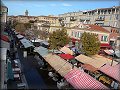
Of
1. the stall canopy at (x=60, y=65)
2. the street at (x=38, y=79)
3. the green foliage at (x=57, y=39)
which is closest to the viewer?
the street at (x=38, y=79)

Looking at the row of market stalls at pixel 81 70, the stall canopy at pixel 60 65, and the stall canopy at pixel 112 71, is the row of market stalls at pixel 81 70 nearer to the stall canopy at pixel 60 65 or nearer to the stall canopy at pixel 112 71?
the stall canopy at pixel 60 65

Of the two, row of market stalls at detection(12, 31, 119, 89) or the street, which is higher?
row of market stalls at detection(12, 31, 119, 89)

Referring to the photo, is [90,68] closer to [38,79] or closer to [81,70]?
[81,70]

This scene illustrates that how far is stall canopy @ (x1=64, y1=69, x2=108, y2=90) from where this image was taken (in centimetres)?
1554

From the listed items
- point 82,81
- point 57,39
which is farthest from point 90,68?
point 57,39

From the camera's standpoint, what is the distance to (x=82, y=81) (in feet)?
53.8

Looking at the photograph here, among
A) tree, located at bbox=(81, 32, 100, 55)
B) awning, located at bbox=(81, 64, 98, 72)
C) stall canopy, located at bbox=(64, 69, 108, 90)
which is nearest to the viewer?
stall canopy, located at bbox=(64, 69, 108, 90)

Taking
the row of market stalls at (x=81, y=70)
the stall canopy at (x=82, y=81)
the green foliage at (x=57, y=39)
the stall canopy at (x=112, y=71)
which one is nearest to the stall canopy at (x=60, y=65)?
the row of market stalls at (x=81, y=70)

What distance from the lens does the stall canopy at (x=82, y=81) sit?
1554cm

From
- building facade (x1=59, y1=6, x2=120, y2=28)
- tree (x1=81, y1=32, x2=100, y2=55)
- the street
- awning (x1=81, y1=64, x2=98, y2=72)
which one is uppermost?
building facade (x1=59, y1=6, x2=120, y2=28)

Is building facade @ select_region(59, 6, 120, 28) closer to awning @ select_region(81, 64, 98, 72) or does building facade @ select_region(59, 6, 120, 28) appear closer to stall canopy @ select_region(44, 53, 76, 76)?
stall canopy @ select_region(44, 53, 76, 76)

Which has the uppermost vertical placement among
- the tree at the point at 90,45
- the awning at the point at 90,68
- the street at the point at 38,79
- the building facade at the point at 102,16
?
the building facade at the point at 102,16

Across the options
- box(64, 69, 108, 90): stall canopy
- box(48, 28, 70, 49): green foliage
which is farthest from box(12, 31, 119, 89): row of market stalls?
box(48, 28, 70, 49): green foliage

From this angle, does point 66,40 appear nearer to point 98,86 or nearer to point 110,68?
point 110,68
